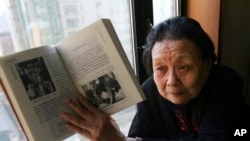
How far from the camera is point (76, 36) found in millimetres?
629

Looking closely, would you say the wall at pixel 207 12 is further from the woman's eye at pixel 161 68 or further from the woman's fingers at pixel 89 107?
the woman's fingers at pixel 89 107

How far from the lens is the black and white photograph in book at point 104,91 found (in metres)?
0.63

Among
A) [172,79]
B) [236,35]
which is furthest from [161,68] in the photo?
[236,35]

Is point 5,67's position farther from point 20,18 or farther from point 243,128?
point 243,128

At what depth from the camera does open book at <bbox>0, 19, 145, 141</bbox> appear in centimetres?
58

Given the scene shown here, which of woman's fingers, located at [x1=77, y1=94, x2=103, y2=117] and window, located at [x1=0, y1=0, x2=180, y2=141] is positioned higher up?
window, located at [x1=0, y1=0, x2=180, y2=141]

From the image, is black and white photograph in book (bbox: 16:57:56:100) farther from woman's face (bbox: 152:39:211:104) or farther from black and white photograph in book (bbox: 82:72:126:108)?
woman's face (bbox: 152:39:211:104)

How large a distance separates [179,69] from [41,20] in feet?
1.64

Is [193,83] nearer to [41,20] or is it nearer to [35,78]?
[35,78]

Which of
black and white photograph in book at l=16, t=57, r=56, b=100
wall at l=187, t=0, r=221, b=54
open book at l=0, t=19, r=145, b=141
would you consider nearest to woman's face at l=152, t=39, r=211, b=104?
open book at l=0, t=19, r=145, b=141

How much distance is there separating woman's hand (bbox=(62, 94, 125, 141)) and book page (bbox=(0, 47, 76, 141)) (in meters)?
0.02

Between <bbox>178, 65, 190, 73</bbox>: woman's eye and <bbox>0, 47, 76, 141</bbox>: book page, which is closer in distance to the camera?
<bbox>0, 47, 76, 141</bbox>: book page

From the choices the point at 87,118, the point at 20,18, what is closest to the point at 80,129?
the point at 87,118

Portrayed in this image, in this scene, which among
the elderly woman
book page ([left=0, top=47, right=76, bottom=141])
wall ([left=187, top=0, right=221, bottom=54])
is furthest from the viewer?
wall ([left=187, top=0, right=221, bottom=54])
